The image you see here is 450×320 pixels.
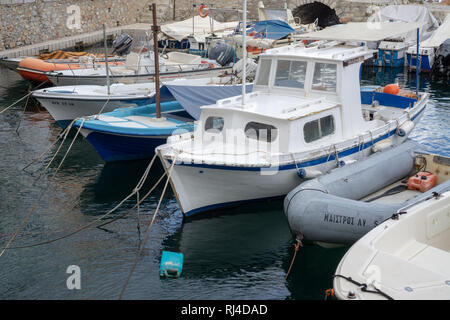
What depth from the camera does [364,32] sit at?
39.8 ft

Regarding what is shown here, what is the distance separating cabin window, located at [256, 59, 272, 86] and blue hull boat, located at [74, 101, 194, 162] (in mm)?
1994

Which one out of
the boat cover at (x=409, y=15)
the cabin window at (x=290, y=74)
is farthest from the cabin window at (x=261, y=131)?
the boat cover at (x=409, y=15)

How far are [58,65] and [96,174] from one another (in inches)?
362

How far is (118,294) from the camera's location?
7.61m

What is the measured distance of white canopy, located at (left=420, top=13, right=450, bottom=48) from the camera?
25.0 m

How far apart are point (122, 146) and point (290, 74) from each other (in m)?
4.44

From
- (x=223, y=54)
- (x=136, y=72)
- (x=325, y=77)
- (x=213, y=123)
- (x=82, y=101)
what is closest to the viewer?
(x=213, y=123)

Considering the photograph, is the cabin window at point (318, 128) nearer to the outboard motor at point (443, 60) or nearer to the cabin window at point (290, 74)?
the cabin window at point (290, 74)

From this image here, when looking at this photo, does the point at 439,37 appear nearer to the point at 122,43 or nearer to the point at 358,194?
the point at 122,43

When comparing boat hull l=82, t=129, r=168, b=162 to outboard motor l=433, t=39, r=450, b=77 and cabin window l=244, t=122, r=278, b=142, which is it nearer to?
cabin window l=244, t=122, r=278, b=142

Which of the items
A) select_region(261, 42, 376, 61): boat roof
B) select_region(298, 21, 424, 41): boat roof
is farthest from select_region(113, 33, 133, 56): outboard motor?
select_region(261, 42, 376, 61): boat roof

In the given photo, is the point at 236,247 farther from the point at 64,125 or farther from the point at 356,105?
the point at 64,125

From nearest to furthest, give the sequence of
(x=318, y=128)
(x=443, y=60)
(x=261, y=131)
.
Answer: (x=261, y=131) < (x=318, y=128) < (x=443, y=60)

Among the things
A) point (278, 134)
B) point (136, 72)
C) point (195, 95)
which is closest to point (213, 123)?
point (278, 134)
